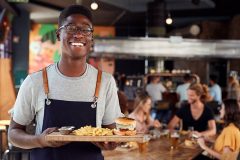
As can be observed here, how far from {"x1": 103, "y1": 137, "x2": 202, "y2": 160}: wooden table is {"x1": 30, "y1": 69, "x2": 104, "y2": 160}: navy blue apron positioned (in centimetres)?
203

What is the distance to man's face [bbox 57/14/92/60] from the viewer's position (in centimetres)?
166

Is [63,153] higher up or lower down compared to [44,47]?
lower down

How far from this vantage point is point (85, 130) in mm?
1684

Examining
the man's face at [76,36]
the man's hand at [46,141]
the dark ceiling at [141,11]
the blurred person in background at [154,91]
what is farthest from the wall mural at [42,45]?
the man's hand at [46,141]

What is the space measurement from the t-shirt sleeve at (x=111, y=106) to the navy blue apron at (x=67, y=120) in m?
0.11

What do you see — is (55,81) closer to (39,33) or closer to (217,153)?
(217,153)

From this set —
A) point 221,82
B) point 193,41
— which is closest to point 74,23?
point 193,41

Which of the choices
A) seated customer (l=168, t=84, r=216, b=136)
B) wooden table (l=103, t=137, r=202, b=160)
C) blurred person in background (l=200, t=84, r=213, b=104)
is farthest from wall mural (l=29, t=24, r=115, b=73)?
wooden table (l=103, t=137, r=202, b=160)

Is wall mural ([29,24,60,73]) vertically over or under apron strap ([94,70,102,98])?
over

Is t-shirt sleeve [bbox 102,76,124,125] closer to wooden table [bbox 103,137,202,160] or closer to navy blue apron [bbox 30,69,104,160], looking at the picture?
navy blue apron [bbox 30,69,104,160]

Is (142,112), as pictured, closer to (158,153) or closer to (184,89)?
(158,153)

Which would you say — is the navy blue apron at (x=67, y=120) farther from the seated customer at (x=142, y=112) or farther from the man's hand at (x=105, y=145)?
the seated customer at (x=142, y=112)

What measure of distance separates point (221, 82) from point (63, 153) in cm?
1181

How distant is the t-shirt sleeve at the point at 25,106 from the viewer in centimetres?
172
